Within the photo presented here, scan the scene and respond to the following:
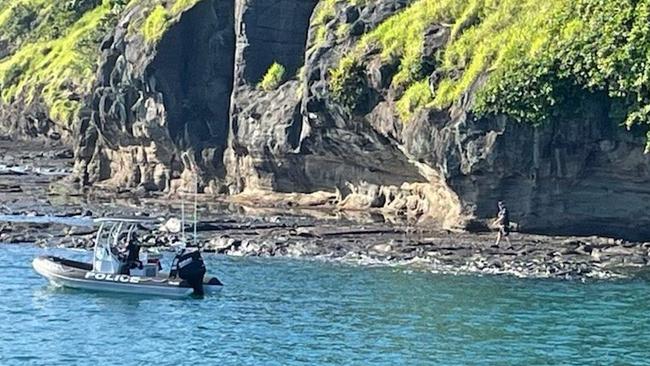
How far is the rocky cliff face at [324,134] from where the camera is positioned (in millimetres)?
61688

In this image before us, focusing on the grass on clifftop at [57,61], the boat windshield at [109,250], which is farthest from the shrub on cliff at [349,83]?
the grass on clifftop at [57,61]

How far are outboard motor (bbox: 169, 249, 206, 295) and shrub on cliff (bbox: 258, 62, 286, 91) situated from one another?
104 ft

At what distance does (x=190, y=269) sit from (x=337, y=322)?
23.5 ft

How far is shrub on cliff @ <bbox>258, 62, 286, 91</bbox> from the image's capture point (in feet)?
271

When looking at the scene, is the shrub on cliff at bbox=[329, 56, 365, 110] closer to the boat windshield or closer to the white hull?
the boat windshield

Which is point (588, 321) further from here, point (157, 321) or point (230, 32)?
point (230, 32)

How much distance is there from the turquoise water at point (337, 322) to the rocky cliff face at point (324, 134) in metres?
8.91

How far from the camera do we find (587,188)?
61812 mm

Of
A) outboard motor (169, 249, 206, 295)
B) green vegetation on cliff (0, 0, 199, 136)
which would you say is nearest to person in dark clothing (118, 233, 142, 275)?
outboard motor (169, 249, 206, 295)

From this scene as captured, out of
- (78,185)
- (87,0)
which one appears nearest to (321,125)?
(78,185)

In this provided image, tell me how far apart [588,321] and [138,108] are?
49.5 meters

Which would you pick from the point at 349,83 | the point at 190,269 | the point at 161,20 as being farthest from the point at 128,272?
the point at 161,20

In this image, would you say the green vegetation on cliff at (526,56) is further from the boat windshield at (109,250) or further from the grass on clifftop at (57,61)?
the grass on clifftop at (57,61)

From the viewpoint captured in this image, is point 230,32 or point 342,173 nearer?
point 342,173
